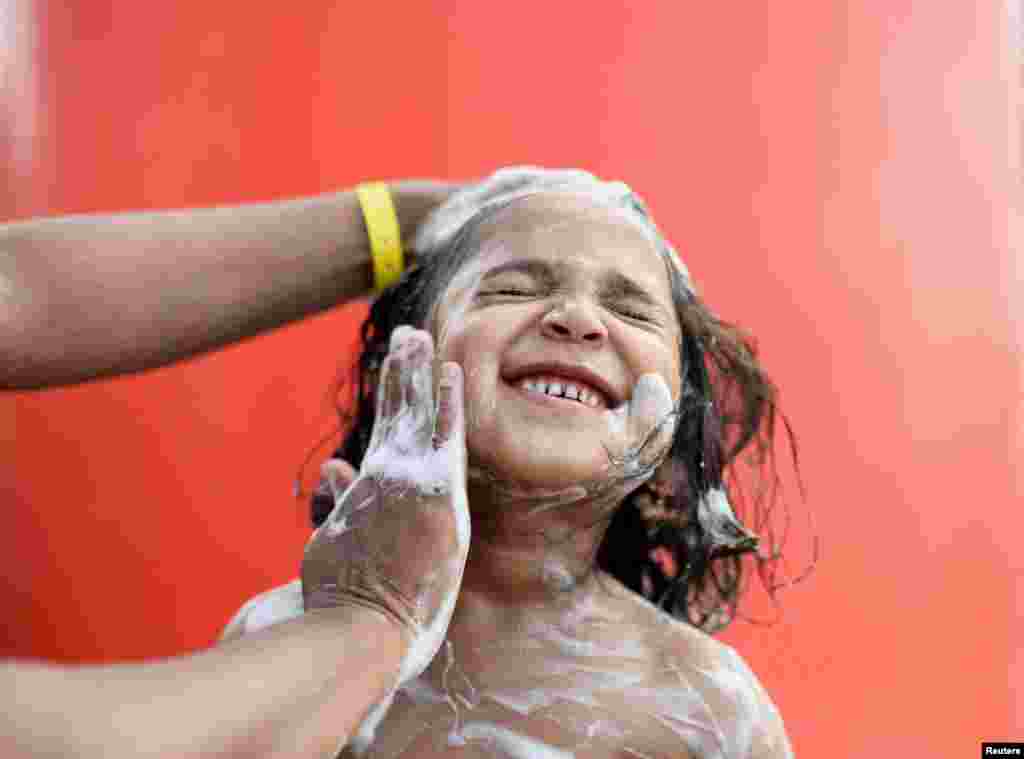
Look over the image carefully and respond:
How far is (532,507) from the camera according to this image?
45.7 inches

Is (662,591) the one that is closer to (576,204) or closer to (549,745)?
(549,745)

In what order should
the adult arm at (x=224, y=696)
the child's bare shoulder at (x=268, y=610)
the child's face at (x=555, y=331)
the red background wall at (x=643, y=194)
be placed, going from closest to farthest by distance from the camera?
the adult arm at (x=224, y=696)
the child's face at (x=555, y=331)
the child's bare shoulder at (x=268, y=610)
the red background wall at (x=643, y=194)

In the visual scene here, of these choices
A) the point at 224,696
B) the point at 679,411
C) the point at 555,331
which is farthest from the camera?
the point at 679,411

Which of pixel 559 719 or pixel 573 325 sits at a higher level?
pixel 573 325

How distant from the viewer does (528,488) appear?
1120mm

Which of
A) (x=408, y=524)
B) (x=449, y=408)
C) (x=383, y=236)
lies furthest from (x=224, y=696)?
(x=383, y=236)

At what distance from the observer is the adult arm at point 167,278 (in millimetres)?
1320

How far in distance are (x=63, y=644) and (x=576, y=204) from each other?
1.12m

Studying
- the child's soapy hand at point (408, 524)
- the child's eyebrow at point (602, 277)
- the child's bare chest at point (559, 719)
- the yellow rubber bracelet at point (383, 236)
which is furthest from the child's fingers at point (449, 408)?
the yellow rubber bracelet at point (383, 236)

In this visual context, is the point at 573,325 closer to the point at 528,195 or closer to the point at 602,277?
the point at 602,277

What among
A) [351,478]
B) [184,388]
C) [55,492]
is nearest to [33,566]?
[55,492]

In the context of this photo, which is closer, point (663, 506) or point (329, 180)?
point (663, 506)

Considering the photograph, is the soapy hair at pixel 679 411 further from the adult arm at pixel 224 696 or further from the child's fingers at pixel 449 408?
the adult arm at pixel 224 696

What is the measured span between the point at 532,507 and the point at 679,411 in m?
0.20
